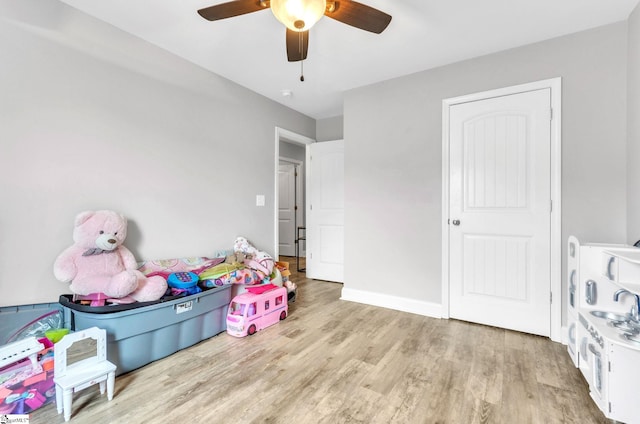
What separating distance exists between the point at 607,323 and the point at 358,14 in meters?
2.15

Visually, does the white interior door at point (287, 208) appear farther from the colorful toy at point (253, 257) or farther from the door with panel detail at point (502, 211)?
the door with panel detail at point (502, 211)

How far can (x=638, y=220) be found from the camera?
185cm

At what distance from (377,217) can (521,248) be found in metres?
1.30

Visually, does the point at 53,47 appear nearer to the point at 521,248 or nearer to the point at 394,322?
the point at 394,322

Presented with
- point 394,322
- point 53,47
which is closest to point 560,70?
point 394,322

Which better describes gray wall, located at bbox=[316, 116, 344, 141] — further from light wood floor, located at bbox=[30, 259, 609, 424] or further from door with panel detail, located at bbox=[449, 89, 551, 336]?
light wood floor, located at bbox=[30, 259, 609, 424]

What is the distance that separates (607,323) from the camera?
1545 mm

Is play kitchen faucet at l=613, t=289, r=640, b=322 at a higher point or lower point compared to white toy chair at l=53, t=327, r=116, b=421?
higher

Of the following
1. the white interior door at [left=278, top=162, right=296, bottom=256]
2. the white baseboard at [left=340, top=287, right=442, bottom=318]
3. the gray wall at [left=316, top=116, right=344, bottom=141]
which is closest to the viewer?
the white baseboard at [left=340, top=287, right=442, bottom=318]

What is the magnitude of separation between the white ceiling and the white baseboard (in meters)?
2.29

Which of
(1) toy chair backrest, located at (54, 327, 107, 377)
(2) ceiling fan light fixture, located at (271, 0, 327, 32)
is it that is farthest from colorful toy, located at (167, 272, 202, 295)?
(2) ceiling fan light fixture, located at (271, 0, 327, 32)

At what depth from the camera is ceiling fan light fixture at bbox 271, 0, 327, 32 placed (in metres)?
1.33

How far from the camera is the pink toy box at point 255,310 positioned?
2.36 m

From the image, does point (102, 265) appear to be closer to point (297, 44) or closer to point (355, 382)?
point (355, 382)
